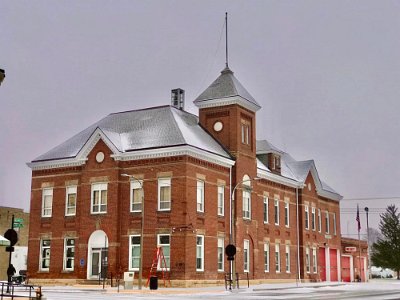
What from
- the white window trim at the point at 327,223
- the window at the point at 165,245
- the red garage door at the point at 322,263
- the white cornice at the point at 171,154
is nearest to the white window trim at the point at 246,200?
the white cornice at the point at 171,154

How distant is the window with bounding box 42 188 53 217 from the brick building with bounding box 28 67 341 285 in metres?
0.08

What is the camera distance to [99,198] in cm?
4900

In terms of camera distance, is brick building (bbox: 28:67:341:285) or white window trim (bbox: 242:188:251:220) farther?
white window trim (bbox: 242:188:251:220)

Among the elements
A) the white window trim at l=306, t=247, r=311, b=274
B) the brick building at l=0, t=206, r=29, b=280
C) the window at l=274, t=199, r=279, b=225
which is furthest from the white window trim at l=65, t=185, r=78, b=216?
the white window trim at l=306, t=247, r=311, b=274

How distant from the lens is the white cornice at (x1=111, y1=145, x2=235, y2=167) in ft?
151

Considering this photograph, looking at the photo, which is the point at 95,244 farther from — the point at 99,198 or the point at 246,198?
the point at 246,198

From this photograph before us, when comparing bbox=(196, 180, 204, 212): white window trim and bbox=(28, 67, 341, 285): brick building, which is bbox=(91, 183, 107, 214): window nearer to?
bbox=(28, 67, 341, 285): brick building

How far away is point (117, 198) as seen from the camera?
4791cm

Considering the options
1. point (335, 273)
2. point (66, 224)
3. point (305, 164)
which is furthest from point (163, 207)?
point (335, 273)

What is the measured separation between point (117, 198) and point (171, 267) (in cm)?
687

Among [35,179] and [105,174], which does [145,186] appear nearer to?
[105,174]

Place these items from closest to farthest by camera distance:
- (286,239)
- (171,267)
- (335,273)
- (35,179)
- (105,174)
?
1. (171,267)
2. (105,174)
3. (35,179)
4. (286,239)
5. (335,273)

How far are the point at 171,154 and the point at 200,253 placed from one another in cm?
762

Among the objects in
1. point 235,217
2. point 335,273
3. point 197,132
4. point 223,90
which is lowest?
point 335,273
